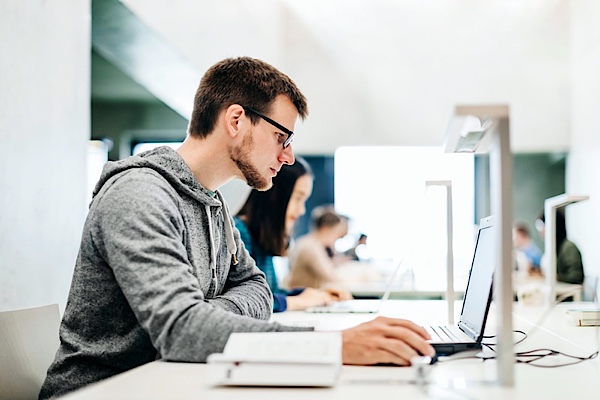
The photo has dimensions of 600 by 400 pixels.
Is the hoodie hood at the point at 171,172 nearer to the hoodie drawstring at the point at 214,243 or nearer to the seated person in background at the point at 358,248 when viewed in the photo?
the hoodie drawstring at the point at 214,243

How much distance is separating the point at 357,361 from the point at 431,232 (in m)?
1.70

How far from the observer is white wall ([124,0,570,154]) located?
21.5ft

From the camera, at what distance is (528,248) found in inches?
309

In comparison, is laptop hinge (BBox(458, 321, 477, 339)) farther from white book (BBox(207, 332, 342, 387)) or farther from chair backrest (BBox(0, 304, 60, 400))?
chair backrest (BBox(0, 304, 60, 400))

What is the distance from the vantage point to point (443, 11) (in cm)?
668

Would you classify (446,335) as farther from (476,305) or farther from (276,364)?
(276,364)

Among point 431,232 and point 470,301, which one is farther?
point 431,232

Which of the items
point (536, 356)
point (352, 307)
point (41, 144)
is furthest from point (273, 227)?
point (536, 356)

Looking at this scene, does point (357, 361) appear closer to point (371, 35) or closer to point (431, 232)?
point (431, 232)

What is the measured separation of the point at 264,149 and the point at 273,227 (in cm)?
129

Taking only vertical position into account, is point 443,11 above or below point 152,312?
above

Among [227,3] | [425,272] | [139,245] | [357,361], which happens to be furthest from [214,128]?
[425,272]

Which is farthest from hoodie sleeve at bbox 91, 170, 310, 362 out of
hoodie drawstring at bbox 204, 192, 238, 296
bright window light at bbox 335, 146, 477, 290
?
bright window light at bbox 335, 146, 477, 290

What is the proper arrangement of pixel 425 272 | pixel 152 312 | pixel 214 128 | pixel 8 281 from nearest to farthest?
1. pixel 152 312
2. pixel 214 128
3. pixel 8 281
4. pixel 425 272
